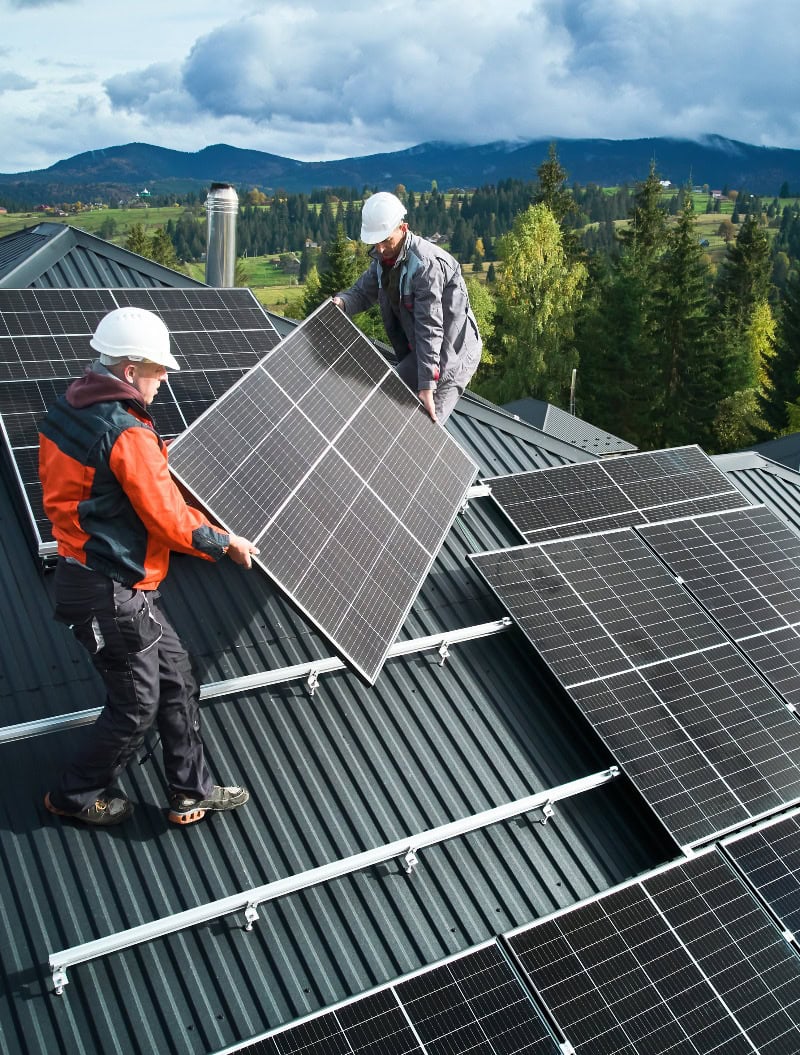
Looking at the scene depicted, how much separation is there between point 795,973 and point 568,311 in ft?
174

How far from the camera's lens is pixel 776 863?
753 centimetres

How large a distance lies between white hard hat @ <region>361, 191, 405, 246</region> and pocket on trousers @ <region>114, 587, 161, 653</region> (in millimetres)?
5078

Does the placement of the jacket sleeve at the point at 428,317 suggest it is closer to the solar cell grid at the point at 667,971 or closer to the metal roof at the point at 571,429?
the solar cell grid at the point at 667,971

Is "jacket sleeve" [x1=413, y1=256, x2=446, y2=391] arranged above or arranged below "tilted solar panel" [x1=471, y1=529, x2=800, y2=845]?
above

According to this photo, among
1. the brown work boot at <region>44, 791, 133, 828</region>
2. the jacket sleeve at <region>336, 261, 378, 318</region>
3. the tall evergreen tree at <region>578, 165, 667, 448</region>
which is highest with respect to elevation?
the jacket sleeve at <region>336, 261, 378, 318</region>

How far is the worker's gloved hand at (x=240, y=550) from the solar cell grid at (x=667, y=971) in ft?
10.5

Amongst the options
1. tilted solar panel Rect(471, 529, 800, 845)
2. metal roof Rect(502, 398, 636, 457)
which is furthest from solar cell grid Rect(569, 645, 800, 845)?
metal roof Rect(502, 398, 636, 457)

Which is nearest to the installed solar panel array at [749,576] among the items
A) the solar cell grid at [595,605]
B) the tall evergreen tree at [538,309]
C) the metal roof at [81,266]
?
the solar cell grid at [595,605]

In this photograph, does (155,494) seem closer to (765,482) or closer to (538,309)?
(765,482)

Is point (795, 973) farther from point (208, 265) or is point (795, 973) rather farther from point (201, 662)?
point (208, 265)

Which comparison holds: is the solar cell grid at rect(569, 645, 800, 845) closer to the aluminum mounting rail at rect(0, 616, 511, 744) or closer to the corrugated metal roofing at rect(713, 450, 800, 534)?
the aluminum mounting rail at rect(0, 616, 511, 744)

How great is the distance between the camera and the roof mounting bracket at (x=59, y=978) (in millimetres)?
5586

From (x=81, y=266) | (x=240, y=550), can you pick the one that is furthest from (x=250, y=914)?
(x=81, y=266)

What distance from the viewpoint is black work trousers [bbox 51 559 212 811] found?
6.18 meters
